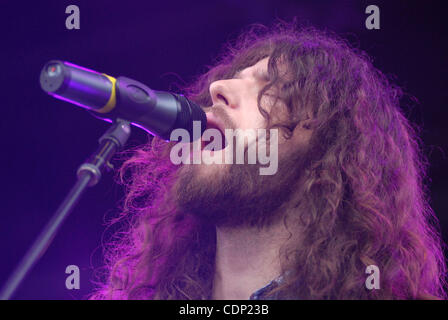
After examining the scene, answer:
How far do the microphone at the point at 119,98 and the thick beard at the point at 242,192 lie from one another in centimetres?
25

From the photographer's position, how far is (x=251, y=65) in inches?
69.0

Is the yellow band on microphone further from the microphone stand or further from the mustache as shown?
the mustache

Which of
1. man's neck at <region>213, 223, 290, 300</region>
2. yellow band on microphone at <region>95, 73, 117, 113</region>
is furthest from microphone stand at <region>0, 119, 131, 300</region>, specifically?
man's neck at <region>213, 223, 290, 300</region>

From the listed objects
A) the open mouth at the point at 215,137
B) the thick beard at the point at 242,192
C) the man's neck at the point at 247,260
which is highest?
the open mouth at the point at 215,137

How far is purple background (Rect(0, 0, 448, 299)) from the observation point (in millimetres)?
1869

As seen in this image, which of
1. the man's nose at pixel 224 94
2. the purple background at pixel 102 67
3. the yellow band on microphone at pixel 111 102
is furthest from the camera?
the purple background at pixel 102 67

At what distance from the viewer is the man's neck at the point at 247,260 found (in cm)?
140

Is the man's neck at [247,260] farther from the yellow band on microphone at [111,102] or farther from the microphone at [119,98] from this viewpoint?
the yellow band on microphone at [111,102]

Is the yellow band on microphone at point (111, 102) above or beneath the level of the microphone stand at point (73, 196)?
above

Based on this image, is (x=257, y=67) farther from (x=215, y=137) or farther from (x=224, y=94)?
(x=215, y=137)

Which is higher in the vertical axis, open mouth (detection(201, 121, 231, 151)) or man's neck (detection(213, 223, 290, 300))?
open mouth (detection(201, 121, 231, 151))

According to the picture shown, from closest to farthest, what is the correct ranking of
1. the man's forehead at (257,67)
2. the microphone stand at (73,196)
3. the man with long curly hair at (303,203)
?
the microphone stand at (73,196)
the man with long curly hair at (303,203)
the man's forehead at (257,67)

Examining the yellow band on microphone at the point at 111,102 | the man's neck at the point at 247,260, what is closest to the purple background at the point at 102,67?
the man's neck at the point at 247,260
